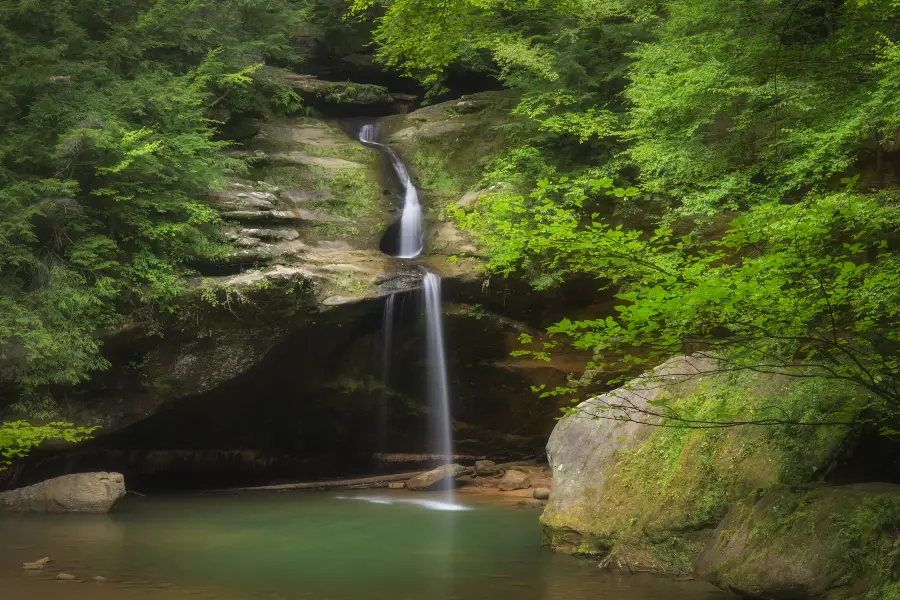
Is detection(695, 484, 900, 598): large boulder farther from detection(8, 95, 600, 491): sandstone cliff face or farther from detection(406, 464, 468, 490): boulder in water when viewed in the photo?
Result: detection(406, 464, 468, 490): boulder in water

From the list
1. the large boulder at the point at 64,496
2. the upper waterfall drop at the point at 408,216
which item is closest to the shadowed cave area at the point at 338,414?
the large boulder at the point at 64,496

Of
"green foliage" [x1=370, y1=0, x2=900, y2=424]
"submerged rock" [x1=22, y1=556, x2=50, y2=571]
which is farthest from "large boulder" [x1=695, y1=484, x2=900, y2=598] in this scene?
"submerged rock" [x1=22, y1=556, x2=50, y2=571]

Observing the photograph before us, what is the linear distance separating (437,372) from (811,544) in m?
9.43

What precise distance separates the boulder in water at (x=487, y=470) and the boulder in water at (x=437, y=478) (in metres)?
0.28

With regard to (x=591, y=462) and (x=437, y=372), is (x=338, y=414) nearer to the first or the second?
(x=437, y=372)

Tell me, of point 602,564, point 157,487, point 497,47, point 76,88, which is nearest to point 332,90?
point 497,47

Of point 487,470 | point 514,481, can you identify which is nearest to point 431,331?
point 487,470

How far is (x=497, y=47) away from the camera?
15.9m

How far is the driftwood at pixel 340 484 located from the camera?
15.5 meters

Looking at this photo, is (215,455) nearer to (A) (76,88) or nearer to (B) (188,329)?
(B) (188,329)

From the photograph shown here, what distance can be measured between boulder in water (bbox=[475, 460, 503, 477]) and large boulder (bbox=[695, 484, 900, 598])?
26.4 ft

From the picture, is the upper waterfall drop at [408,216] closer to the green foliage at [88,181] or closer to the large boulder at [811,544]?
the green foliage at [88,181]

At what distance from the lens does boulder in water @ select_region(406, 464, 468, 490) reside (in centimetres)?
1498

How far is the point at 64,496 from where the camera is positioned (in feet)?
40.5
